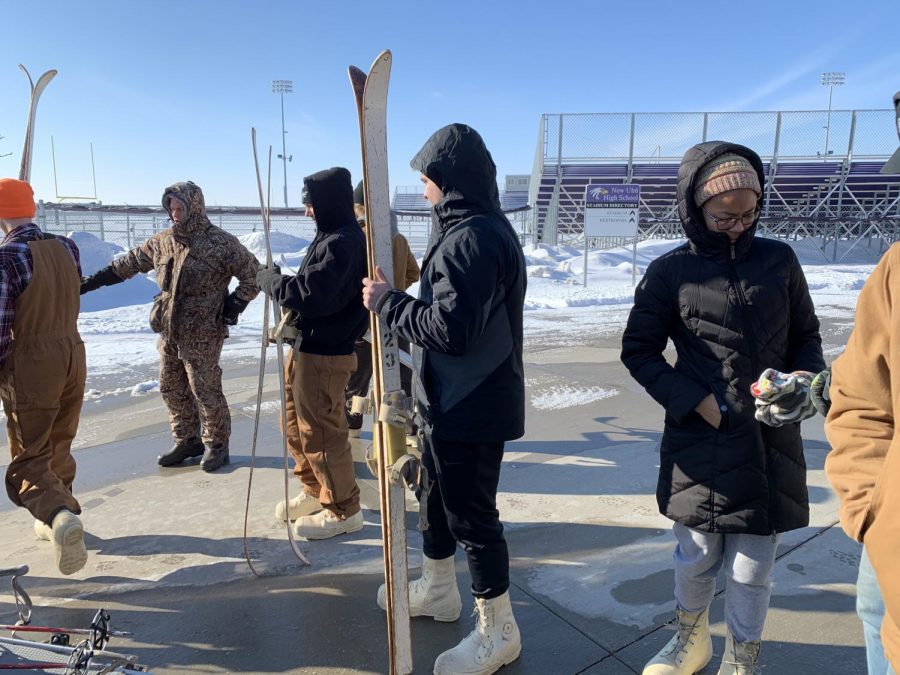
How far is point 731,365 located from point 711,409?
0.16m

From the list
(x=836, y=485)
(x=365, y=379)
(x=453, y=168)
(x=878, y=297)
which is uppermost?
(x=453, y=168)

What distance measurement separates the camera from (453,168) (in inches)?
81.6

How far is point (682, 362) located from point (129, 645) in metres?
2.36

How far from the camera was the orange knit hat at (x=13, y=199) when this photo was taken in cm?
291

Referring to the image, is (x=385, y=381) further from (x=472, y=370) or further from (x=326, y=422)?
(x=326, y=422)

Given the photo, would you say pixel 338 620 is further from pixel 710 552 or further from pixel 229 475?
pixel 229 475

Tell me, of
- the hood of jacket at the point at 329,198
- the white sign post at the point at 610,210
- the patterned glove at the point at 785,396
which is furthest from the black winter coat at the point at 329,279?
the white sign post at the point at 610,210

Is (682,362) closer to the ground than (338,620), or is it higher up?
higher up

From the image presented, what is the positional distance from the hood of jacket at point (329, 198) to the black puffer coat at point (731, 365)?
5.65 ft

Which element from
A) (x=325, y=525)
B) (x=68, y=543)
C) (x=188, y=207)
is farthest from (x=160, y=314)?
(x=325, y=525)

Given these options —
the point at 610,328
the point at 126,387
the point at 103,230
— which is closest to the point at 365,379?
the point at 126,387

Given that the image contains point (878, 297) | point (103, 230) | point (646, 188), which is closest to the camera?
point (878, 297)

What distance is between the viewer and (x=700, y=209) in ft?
6.43

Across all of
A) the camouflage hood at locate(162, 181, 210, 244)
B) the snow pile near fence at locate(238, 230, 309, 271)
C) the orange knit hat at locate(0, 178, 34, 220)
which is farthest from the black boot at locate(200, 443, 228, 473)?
the snow pile near fence at locate(238, 230, 309, 271)
